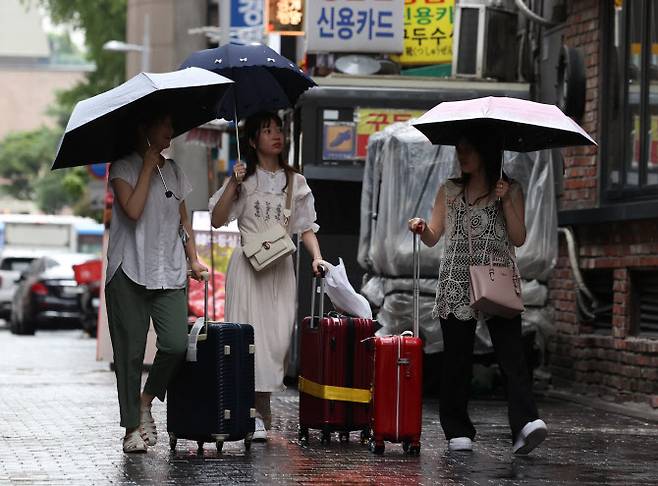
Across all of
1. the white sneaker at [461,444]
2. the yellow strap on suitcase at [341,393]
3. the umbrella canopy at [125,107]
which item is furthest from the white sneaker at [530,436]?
the umbrella canopy at [125,107]

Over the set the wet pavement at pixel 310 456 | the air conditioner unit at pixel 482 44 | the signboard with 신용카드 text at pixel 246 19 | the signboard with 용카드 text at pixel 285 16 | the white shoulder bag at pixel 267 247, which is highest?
the signboard with 신용카드 text at pixel 246 19

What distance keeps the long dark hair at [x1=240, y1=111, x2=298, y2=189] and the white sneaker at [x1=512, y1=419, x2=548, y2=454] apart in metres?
2.03

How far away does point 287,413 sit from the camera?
12.4m

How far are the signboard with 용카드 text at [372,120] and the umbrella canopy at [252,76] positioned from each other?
204 inches

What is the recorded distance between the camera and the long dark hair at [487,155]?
385 inches

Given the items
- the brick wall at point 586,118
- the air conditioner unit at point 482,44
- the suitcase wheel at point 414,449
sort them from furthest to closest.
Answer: the air conditioner unit at point 482,44 → the brick wall at point 586,118 → the suitcase wheel at point 414,449

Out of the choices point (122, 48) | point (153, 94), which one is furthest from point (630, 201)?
point (122, 48)

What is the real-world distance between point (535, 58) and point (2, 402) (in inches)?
261

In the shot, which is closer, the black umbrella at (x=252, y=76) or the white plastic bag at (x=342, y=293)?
the white plastic bag at (x=342, y=293)

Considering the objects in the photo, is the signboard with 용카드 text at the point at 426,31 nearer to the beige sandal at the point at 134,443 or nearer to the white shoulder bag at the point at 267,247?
the white shoulder bag at the point at 267,247

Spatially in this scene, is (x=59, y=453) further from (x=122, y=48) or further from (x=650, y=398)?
(x=122, y=48)

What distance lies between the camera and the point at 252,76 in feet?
34.9

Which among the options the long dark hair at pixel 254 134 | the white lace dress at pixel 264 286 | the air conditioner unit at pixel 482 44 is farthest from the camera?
the air conditioner unit at pixel 482 44

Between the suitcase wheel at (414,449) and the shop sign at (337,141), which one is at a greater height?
the shop sign at (337,141)
